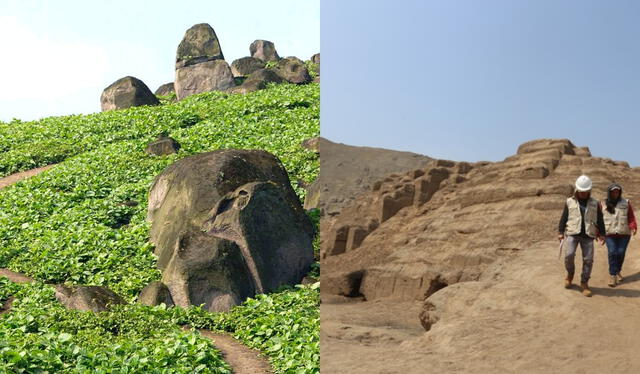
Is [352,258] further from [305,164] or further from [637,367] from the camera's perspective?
[305,164]

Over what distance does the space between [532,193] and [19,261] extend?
793 cm

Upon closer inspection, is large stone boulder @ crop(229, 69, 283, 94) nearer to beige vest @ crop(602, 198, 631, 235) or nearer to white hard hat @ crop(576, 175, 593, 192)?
beige vest @ crop(602, 198, 631, 235)

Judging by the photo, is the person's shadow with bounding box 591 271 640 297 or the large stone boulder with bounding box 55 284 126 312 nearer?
the person's shadow with bounding box 591 271 640 297

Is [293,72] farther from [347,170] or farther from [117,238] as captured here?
[347,170]

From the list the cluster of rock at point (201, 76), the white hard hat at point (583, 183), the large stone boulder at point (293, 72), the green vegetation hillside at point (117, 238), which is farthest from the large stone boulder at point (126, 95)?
the white hard hat at point (583, 183)

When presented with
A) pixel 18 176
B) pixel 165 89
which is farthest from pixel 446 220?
pixel 165 89

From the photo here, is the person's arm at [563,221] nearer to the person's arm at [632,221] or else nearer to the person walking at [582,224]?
the person walking at [582,224]

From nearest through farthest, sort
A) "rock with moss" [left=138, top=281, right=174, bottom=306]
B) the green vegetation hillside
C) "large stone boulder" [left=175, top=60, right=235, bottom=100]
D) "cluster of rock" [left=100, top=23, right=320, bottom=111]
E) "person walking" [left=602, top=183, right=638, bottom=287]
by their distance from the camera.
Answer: "person walking" [left=602, top=183, right=638, bottom=287] → the green vegetation hillside → "rock with moss" [left=138, top=281, right=174, bottom=306] → "cluster of rock" [left=100, top=23, right=320, bottom=111] → "large stone boulder" [left=175, top=60, right=235, bottom=100]

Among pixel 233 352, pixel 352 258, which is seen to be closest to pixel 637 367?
pixel 352 258

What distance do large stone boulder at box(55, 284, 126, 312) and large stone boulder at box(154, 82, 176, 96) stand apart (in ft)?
66.8

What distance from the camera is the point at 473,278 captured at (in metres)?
5.59

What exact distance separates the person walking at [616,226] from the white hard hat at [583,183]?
0.95 feet

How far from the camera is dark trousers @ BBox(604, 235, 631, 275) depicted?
5.18m

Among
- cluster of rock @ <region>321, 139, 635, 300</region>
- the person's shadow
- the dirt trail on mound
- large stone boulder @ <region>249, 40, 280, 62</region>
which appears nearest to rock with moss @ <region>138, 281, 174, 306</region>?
the dirt trail on mound
